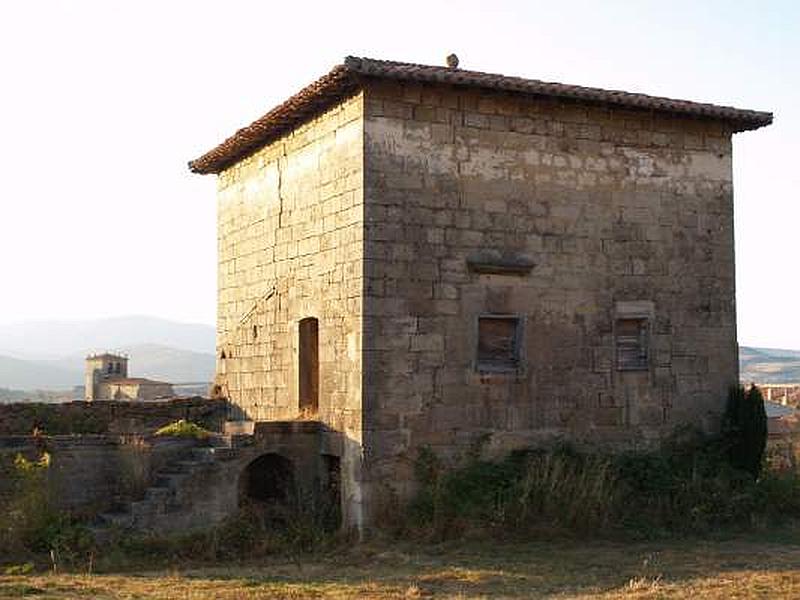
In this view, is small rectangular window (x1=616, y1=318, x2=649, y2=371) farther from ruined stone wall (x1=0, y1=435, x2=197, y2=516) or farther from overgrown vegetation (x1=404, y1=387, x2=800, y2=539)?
ruined stone wall (x1=0, y1=435, x2=197, y2=516)

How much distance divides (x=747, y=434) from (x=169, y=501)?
7510 mm

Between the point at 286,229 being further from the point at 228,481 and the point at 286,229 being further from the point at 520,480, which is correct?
the point at 520,480

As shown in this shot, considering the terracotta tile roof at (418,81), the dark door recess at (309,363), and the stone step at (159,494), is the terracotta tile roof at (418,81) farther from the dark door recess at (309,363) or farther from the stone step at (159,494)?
the stone step at (159,494)

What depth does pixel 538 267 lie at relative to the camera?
527 inches

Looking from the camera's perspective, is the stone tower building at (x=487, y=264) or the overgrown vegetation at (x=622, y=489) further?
the stone tower building at (x=487, y=264)

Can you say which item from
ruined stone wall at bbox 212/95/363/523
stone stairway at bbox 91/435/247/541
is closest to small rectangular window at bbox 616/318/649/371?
ruined stone wall at bbox 212/95/363/523

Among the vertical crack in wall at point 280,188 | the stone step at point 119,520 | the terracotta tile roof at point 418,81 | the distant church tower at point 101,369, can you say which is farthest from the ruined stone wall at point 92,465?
the distant church tower at point 101,369

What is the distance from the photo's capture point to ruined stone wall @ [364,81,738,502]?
41.1 feet

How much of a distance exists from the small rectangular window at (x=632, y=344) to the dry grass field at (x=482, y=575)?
2.72 metres

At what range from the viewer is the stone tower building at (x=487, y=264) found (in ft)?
41.0

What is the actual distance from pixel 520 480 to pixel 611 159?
4480 mm

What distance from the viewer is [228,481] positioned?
12.4 meters

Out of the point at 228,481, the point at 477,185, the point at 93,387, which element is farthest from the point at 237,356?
the point at 93,387

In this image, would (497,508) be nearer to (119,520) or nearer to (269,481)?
(269,481)
